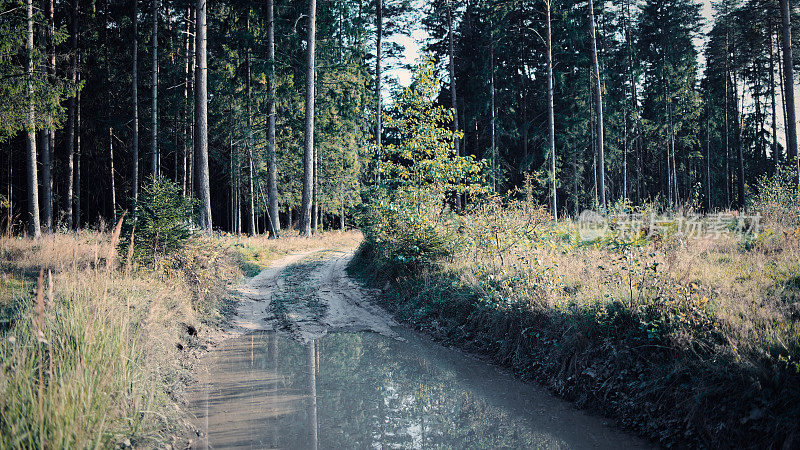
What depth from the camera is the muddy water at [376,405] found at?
4105 mm

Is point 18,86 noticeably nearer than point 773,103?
Yes

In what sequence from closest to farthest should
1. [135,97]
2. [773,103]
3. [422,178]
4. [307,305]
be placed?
[307,305] < [422,178] < [135,97] < [773,103]

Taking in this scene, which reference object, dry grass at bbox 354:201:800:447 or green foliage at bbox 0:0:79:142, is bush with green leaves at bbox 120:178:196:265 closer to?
dry grass at bbox 354:201:800:447

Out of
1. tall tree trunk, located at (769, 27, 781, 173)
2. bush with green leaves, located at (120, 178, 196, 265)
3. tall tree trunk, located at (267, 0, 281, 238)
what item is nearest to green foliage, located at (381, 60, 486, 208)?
bush with green leaves, located at (120, 178, 196, 265)

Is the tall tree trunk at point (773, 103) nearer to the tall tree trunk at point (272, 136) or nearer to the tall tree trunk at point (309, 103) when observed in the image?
the tall tree trunk at point (309, 103)

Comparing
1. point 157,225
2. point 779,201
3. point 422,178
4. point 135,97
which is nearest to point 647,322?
point 422,178

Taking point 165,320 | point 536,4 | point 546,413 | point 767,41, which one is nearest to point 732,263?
point 546,413

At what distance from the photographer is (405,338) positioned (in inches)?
301

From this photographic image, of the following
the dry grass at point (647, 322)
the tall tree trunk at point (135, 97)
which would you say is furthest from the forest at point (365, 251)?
the tall tree trunk at point (135, 97)

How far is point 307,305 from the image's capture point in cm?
959

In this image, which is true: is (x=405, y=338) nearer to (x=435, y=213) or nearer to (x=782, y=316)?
(x=435, y=213)

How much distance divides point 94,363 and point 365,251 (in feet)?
33.9

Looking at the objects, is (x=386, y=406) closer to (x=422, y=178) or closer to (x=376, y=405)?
(x=376, y=405)

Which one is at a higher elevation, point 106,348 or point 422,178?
point 422,178
